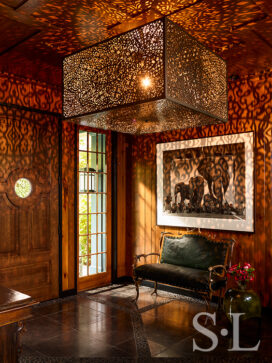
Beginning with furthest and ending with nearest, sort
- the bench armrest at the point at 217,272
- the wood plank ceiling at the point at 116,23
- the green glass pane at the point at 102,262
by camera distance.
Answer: the green glass pane at the point at 102,262 → the bench armrest at the point at 217,272 → the wood plank ceiling at the point at 116,23

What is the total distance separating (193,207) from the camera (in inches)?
191

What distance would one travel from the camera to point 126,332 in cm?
358

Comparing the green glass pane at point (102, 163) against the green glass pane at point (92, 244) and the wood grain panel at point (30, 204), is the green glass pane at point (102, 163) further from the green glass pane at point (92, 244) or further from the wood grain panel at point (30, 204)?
the green glass pane at point (92, 244)

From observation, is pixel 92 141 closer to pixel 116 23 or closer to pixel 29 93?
pixel 29 93

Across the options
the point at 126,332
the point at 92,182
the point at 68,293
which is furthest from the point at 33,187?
the point at 126,332

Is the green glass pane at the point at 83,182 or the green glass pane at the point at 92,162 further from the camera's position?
the green glass pane at the point at 92,162

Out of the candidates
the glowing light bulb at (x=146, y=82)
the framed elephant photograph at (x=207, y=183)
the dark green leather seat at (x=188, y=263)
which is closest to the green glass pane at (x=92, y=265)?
the dark green leather seat at (x=188, y=263)

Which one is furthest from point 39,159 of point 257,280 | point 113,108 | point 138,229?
point 257,280

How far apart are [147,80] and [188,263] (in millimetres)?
2934

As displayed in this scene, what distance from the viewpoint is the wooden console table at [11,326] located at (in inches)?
70.1

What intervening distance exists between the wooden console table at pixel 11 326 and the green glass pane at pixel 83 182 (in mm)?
3327

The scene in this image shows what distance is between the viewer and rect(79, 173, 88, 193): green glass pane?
204 inches

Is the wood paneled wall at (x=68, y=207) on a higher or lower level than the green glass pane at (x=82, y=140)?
lower

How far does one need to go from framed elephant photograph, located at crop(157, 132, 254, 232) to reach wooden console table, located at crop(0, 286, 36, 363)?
316cm
